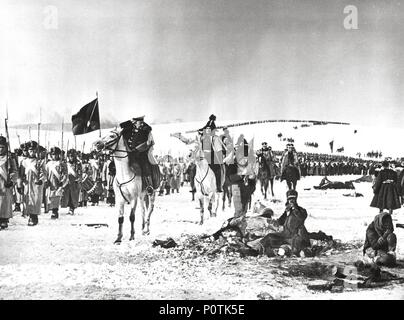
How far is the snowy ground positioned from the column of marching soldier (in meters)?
0.67

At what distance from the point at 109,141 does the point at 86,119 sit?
2.67ft

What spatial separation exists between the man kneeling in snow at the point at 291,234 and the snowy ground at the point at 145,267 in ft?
0.65

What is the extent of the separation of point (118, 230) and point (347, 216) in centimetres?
355

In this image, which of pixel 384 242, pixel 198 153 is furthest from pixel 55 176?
pixel 384 242

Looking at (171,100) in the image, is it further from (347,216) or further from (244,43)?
(347,216)

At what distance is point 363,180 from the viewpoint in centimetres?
984

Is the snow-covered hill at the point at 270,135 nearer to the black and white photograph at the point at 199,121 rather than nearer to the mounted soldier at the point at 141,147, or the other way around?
the black and white photograph at the point at 199,121

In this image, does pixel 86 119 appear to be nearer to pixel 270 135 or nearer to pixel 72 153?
pixel 72 153

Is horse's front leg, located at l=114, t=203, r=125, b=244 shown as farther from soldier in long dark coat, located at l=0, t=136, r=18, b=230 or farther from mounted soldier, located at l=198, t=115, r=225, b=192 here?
soldier in long dark coat, located at l=0, t=136, r=18, b=230

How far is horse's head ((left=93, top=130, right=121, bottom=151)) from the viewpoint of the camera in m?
6.51

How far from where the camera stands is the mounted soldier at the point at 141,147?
22.7 feet

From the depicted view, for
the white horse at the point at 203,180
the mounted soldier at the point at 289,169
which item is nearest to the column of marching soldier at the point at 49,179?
the white horse at the point at 203,180

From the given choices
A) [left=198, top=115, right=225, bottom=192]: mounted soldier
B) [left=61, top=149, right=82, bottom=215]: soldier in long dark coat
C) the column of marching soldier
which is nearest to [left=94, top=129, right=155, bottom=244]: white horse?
the column of marching soldier
